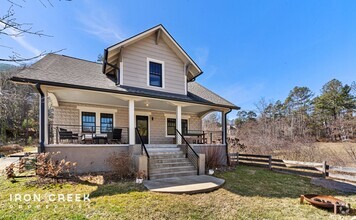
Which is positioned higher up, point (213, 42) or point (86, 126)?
point (213, 42)

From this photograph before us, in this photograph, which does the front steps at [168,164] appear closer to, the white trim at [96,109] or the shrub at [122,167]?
the shrub at [122,167]

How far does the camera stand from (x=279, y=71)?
33.3 meters

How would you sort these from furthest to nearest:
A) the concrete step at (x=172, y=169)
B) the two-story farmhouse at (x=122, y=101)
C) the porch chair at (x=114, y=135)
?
the porch chair at (x=114, y=135) → the two-story farmhouse at (x=122, y=101) → the concrete step at (x=172, y=169)

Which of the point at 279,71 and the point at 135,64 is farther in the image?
the point at 279,71

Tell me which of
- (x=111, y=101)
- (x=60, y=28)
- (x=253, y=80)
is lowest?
(x=111, y=101)

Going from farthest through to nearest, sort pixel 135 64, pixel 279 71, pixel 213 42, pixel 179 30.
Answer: pixel 279 71, pixel 213 42, pixel 179 30, pixel 135 64

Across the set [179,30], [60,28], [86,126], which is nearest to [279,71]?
[179,30]

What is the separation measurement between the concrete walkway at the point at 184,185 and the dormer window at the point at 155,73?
565 cm

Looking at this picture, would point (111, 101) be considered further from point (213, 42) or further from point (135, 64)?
point (213, 42)

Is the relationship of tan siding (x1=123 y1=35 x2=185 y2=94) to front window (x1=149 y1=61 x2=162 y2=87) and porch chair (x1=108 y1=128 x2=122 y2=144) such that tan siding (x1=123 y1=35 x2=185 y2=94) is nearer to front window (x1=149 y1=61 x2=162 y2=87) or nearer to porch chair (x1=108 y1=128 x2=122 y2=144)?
front window (x1=149 y1=61 x2=162 y2=87)

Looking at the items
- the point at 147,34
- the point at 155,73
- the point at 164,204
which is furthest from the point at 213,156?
the point at 147,34

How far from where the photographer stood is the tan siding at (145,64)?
34.6ft

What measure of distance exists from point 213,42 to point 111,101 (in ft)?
50.1

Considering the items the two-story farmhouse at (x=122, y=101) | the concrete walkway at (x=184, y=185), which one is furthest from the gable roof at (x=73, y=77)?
the concrete walkway at (x=184, y=185)
